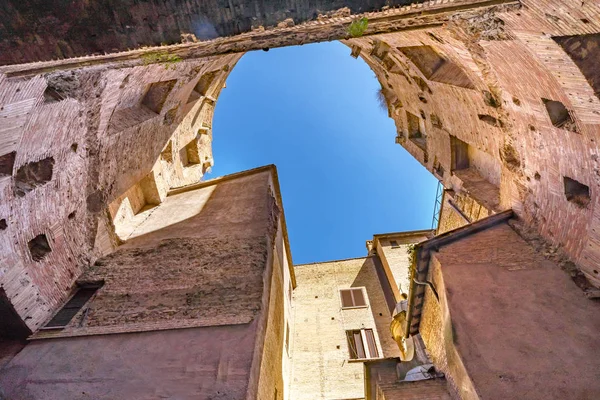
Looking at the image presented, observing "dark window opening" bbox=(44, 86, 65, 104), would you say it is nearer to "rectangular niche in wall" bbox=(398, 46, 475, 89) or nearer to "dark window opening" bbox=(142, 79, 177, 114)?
"dark window opening" bbox=(142, 79, 177, 114)

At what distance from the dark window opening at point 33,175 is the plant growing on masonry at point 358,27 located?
5.05 m

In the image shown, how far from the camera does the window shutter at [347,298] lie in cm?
1161

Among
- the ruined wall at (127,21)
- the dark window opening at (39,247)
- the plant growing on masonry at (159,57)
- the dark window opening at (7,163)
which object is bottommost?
the dark window opening at (39,247)

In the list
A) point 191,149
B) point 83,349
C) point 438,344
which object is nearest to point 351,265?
point 438,344

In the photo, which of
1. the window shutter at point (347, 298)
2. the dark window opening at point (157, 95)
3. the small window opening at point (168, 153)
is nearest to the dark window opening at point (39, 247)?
the dark window opening at point (157, 95)

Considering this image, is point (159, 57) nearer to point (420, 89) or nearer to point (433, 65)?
point (433, 65)

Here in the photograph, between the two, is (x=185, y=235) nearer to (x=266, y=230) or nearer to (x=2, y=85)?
(x=266, y=230)

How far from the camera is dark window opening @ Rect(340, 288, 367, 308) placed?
455 inches

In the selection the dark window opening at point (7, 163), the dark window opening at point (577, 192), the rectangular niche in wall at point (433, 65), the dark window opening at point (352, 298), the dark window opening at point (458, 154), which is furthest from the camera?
the dark window opening at point (352, 298)

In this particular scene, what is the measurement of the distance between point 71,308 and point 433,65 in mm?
9516

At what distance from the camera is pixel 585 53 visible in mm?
3863

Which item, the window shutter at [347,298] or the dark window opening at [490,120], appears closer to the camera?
the dark window opening at [490,120]

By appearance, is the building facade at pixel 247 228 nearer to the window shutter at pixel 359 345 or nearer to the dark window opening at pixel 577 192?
the dark window opening at pixel 577 192

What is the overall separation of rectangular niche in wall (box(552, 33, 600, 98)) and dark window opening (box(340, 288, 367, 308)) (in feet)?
29.7
